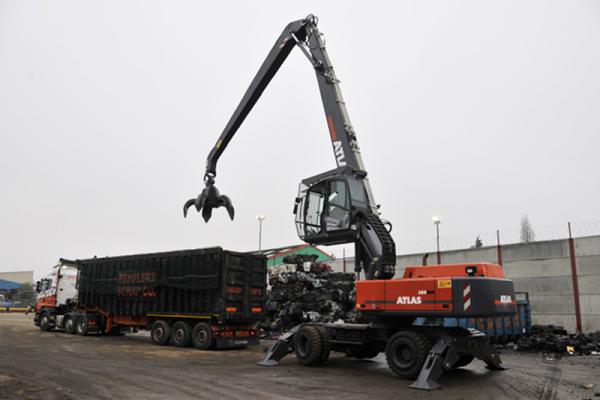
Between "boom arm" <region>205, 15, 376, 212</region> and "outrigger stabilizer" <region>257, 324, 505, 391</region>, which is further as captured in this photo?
"boom arm" <region>205, 15, 376, 212</region>

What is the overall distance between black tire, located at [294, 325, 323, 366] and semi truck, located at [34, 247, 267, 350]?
409cm

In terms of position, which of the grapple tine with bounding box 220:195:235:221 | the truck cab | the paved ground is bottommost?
the paved ground

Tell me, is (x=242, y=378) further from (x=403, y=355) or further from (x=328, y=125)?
(x=328, y=125)

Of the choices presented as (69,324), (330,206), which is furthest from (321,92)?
(69,324)

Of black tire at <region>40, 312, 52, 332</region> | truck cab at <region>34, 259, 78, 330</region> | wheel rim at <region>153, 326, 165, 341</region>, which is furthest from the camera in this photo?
truck cab at <region>34, 259, 78, 330</region>

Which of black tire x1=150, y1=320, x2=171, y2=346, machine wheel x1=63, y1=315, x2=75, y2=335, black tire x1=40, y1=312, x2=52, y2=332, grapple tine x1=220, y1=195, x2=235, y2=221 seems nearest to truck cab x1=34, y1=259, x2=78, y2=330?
black tire x1=40, y1=312, x2=52, y2=332

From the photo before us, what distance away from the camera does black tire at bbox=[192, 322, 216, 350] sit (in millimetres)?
14585

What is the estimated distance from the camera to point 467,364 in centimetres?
1110

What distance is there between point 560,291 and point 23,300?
55.9m

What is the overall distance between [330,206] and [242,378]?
156 inches

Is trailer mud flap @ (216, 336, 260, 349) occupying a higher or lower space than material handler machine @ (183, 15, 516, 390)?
lower

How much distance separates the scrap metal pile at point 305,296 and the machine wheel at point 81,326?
7.13 metres

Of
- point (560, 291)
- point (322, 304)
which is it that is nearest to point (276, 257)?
point (322, 304)

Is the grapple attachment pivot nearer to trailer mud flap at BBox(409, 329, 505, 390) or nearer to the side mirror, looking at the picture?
the side mirror
